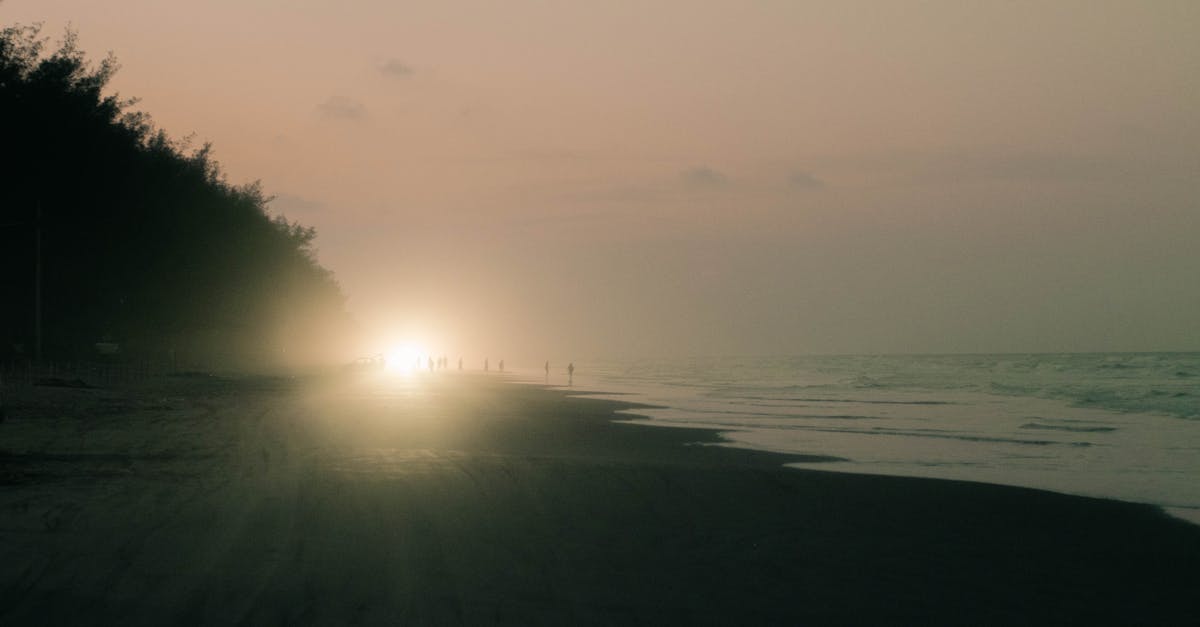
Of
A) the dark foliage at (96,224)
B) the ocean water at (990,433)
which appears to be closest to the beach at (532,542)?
the ocean water at (990,433)

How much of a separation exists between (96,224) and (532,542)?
4810 cm

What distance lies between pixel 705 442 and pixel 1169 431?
14948 millimetres

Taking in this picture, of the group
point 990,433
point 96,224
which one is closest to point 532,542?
point 990,433

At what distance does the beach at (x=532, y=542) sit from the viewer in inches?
309

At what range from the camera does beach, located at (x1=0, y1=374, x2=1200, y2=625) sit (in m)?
7.84

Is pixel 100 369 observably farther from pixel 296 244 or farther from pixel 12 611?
pixel 296 244

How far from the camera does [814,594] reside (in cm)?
869

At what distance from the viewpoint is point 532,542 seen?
1041 cm

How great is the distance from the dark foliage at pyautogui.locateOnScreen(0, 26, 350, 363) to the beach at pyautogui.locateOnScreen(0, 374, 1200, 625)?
30.4 metres

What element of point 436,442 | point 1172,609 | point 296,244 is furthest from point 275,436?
point 296,244

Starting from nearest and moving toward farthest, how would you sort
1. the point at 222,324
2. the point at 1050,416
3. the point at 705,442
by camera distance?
the point at 705,442 → the point at 1050,416 → the point at 222,324

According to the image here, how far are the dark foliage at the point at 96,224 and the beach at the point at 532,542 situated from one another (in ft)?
99.6

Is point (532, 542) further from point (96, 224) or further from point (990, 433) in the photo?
point (96, 224)

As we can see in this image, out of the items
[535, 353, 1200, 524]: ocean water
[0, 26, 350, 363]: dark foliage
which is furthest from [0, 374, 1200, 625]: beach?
[0, 26, 350, 363]: dark foliage
